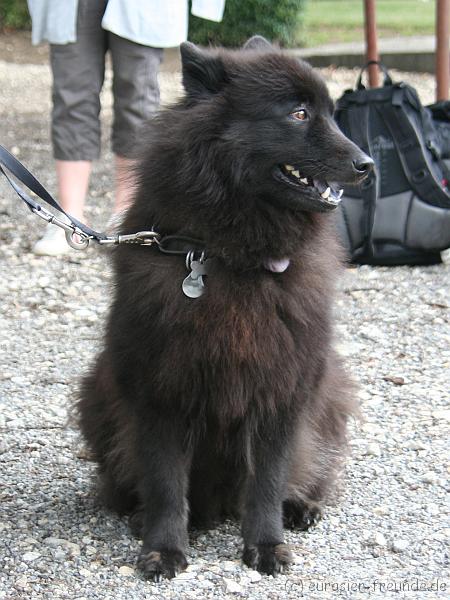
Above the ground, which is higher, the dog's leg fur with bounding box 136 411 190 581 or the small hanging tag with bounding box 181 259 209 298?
the small hanging tag with bounding box 181 259 209 298

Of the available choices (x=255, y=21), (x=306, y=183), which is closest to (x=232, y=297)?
(x=306, y=183)

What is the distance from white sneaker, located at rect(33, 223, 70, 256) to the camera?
235 inches

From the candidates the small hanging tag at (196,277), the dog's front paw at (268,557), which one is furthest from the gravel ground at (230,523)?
the small hanging tag at (196,277)

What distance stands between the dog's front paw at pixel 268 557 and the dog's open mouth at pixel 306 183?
99 centimetres

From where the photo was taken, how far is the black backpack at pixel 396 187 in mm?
5750

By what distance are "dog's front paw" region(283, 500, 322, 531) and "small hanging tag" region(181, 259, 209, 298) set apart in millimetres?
809

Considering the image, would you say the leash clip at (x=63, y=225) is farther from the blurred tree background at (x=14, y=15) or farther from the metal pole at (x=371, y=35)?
the blurred tree background at (x=14, y=15)

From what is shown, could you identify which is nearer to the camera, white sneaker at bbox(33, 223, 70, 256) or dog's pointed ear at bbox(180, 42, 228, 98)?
dog's pointed ear at bbox(180, 42, 228, 98)

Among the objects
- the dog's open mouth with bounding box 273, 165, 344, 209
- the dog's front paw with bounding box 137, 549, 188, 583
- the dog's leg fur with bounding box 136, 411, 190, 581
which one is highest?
the dog's open mouth with bounding box 273, 165, 344, 209

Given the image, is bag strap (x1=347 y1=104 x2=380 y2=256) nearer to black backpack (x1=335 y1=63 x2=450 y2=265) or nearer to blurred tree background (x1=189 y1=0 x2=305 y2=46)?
black backpack (x1=335 y1=63 x2=450 y2=265)

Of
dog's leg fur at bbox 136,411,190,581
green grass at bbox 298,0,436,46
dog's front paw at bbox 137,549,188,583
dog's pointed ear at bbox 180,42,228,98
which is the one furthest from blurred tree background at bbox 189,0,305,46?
dog's front paw at bbox 137,549,188,583

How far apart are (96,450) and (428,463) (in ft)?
4.01

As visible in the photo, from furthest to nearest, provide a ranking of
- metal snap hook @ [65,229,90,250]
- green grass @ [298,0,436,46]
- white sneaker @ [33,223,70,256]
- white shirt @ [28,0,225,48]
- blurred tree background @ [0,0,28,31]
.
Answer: blurred tree background @ [0,0,28,31]
green grass @ [298,0,436,46]
white sneaker @ [33,223,70,256]
white shirt @ [28,0,225,48]
metal snap hook @ [65,229,90,250]

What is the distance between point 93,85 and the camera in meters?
5.66
